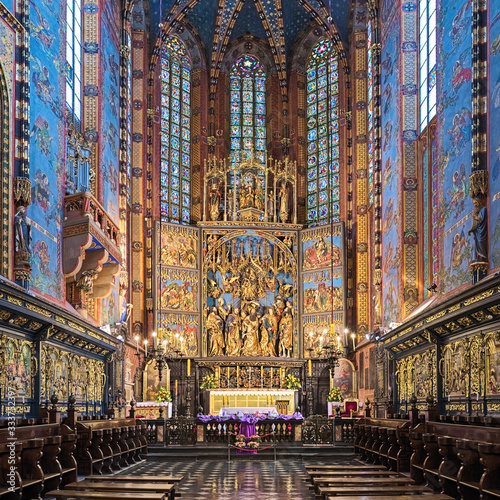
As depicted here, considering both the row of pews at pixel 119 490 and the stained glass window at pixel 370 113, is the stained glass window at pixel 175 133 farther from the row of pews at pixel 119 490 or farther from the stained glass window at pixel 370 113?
the row of pews at pixel 119 490

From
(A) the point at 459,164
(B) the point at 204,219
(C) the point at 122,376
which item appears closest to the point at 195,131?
(B) the point at 204,219

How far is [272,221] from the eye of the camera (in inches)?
1433

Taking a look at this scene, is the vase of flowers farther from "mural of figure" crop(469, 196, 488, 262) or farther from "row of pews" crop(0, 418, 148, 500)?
"mural of figure" crop(469, 196, 488, 262)

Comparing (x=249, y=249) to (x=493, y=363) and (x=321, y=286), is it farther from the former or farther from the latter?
(x=493, y=363)

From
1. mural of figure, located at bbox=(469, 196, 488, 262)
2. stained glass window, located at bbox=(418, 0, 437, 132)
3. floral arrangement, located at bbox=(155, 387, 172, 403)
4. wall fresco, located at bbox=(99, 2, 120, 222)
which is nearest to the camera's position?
mural of figure, located at bbox=(469, 196, 488, 262)

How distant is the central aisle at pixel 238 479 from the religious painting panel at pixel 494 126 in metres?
6.06

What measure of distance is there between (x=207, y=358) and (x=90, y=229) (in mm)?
13836

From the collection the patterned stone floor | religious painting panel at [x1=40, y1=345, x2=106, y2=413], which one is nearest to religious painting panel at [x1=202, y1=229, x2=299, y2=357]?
religious painting panel at [x1=40, y1=345, x2=106, y2=413]

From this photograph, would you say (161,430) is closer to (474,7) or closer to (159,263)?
(159,263)

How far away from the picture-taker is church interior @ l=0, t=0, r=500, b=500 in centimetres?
1609

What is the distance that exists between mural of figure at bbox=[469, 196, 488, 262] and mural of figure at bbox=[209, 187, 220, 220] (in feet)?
64.9

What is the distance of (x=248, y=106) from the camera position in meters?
39.9

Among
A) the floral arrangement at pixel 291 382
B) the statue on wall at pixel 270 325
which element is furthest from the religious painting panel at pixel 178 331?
the floral arrangement at pixel 291 382

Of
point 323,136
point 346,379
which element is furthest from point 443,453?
point 323,136
